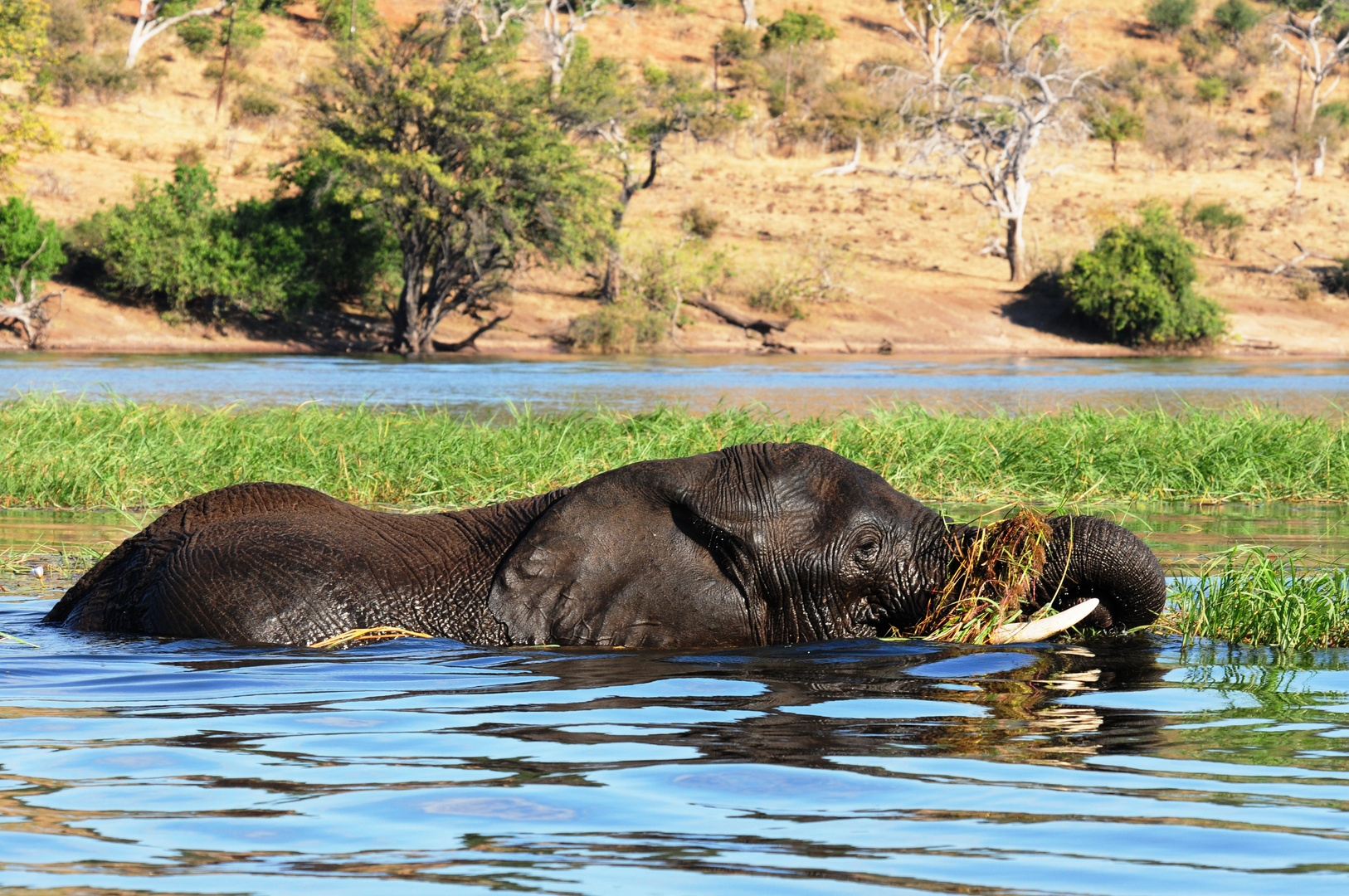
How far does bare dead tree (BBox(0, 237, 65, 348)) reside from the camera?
34.1 metres

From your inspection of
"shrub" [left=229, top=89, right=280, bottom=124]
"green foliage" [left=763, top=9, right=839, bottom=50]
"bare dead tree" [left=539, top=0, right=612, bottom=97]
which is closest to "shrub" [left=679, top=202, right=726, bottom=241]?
"bare dead tree" [left=539, top=0, right=612, bottom=97]

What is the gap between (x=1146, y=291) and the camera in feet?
132

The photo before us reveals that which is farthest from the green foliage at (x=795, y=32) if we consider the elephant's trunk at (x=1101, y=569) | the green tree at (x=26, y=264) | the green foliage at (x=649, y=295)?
the elephant's trunk at (x=1101, y=569)

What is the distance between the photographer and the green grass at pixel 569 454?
1105 cm

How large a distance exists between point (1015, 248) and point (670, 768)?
42.7 meters

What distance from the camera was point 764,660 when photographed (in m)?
5.25

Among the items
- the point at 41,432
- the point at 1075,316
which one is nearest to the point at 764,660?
the point at 41,432

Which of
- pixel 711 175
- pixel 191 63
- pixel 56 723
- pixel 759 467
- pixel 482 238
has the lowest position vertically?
pixel 56 723

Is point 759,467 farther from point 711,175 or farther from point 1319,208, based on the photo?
point 1319,208

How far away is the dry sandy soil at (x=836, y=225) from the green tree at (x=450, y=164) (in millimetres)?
2810

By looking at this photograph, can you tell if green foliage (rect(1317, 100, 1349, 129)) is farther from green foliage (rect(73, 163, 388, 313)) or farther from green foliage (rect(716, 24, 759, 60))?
green foliage (rect(73, 163, 388, 313))

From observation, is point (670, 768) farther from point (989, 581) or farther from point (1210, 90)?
point (1210, 90)

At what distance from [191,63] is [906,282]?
30487 millimetres

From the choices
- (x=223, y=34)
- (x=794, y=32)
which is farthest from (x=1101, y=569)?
(x=794, y=32)
